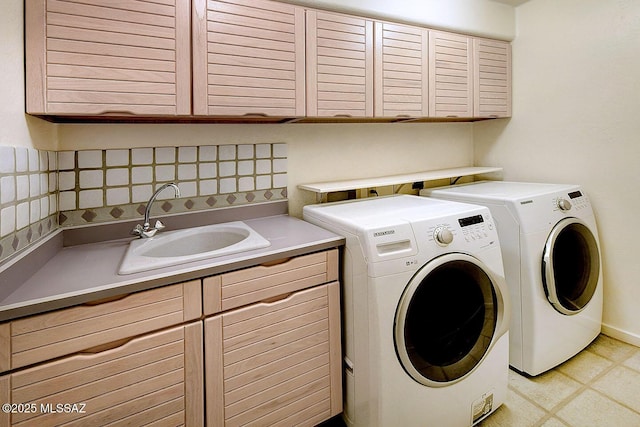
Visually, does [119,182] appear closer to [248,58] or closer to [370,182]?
[248,58]

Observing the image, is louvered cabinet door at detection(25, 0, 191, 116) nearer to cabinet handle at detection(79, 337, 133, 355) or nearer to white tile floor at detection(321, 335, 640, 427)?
cabinet handle at detection(79, 337, 133, 355)

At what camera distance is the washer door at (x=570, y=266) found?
1835 mm

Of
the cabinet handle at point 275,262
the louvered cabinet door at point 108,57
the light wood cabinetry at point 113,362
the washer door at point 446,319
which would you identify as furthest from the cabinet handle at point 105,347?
the washer door at point 446,319

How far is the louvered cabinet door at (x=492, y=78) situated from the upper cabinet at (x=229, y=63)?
0.55 ft

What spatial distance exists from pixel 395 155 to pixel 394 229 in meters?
1.23

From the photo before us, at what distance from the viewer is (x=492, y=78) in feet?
7.97

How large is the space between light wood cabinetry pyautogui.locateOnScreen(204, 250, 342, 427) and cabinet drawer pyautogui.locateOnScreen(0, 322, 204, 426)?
0.23 feet

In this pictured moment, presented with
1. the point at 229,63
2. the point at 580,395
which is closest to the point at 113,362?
the point at 229,63

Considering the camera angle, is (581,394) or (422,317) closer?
(422,317)

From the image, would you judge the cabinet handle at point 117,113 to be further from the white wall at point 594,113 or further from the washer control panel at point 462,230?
the white wall at point 594,113

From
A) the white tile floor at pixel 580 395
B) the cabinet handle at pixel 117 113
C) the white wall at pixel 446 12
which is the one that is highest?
the white wall at pixel 446 12

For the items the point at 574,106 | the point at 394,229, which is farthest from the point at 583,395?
the point at 574,106

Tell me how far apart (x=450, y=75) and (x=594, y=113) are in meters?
0.91

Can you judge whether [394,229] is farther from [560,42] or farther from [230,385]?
[560,42]
